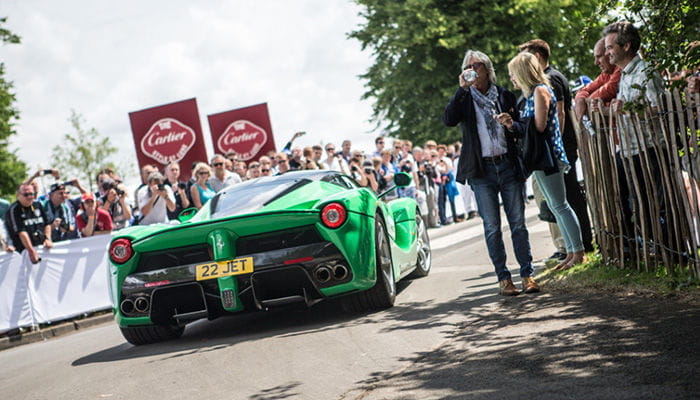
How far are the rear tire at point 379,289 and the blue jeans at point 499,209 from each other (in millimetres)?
880

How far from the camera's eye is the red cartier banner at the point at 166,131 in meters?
18.4

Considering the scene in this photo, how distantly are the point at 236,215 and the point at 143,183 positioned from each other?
23.7 feet

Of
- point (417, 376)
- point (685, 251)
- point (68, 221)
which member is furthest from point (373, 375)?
point (68, 221)

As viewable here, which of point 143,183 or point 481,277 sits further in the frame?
point 143,183

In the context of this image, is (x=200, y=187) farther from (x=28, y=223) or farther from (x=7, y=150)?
(x=7, y=150)

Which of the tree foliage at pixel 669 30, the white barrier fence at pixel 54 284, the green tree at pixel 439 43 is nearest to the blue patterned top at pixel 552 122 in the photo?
the tree foliage at pixel 669 30

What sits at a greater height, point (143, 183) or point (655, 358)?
point (143, 183)

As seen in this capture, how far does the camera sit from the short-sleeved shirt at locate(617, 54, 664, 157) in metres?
5.95

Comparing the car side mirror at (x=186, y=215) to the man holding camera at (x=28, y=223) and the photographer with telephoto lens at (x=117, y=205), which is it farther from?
the photographer with telephoto lens at (x=117, y=205)

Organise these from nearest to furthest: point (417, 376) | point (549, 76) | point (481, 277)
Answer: point (417, 376), point (549, 76), point (481, 277)

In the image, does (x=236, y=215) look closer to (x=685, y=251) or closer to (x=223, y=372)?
(x=223, y=372)

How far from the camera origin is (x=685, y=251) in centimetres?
600

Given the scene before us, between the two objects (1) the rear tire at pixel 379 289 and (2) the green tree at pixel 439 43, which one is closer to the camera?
(1) the rear tire at pixel 379 289

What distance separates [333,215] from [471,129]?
55.0 inches
